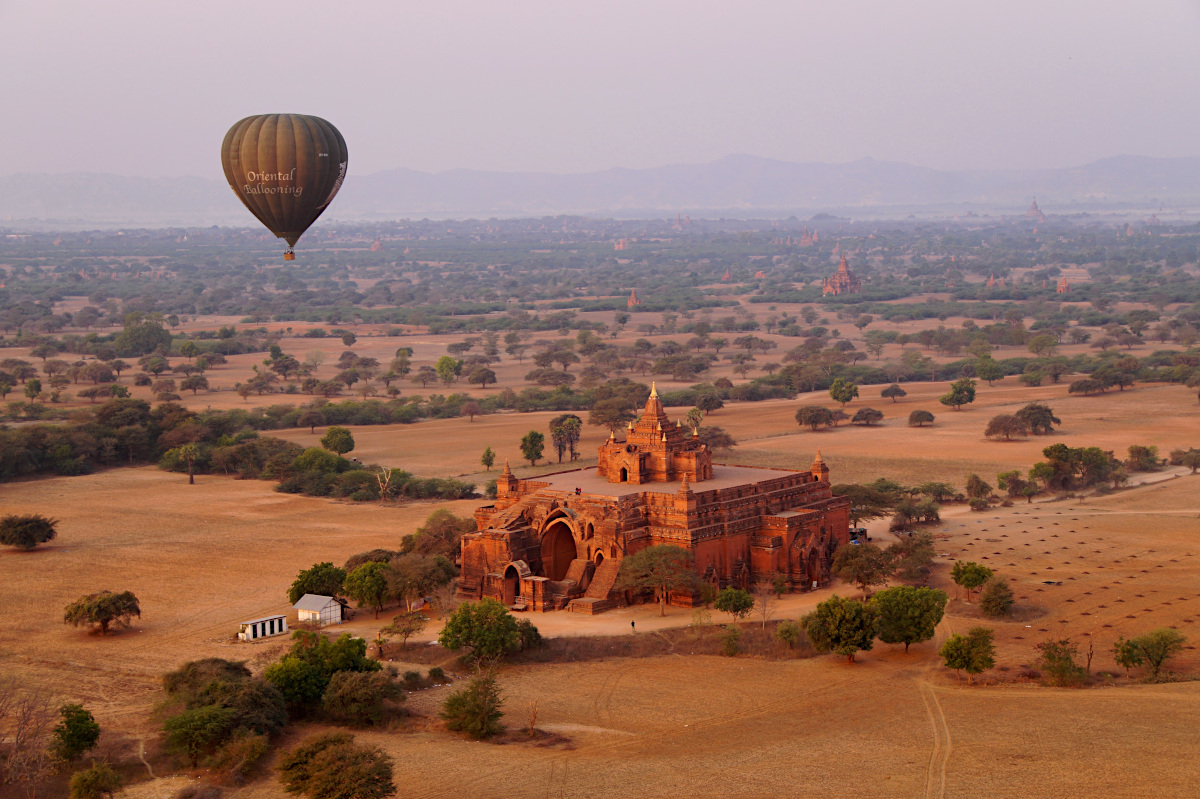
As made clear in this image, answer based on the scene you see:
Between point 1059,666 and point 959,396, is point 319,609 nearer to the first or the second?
point 1059,666

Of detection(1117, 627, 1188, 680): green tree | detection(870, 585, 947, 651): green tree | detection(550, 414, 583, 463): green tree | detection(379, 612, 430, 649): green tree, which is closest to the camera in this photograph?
detection(1117, 627, 1188, 680): green tree

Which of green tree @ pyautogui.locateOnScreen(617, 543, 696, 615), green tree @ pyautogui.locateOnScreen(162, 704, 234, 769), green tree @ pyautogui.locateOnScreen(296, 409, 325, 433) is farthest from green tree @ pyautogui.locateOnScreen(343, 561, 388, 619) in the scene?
green tree @ pyautogui.locateOnScreen(296, 409, 325, 433)

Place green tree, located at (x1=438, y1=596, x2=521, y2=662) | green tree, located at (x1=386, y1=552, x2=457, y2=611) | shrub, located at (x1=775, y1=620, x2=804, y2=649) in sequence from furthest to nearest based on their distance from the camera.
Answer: green tree, located at (x1=386, y1=552, x2=457, y2=611), shrub, located at (x1=775, y1=620, x2=804, y2=649), green tree, located at (x1=438, y1=596, x2=521, y2=662)

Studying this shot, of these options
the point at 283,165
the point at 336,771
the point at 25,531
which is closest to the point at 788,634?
the point at 336,771

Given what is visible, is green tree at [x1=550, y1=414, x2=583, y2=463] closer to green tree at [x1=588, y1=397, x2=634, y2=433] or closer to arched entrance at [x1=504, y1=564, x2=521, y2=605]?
green tree at [x1=588, y1=397, x2=634, y2=433]

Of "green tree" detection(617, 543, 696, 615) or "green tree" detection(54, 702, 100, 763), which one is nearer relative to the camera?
"green tree" detection(54, 702, 100, 763)

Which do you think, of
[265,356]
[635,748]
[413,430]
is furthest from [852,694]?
[265,356]

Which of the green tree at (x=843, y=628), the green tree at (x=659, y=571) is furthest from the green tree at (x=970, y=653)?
the green tree at (x=659, y=571)
